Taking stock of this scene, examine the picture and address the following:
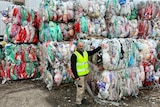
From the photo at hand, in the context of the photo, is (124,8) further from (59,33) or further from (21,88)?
(21,88)

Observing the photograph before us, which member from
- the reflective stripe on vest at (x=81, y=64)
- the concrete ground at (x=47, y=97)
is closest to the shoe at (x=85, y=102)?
the concrete ground at (x=47, y=97)

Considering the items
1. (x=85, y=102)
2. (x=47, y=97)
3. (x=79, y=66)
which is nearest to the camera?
(x=79, y=66)

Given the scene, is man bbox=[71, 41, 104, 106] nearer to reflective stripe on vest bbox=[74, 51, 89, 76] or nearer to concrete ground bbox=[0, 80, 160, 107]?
reflective stripe on vest bbox=[74, 51, 89, 76]

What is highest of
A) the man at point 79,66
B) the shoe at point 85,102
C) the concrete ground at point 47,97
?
the man at point 79,66

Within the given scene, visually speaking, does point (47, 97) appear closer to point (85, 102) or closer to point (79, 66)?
point (85, 102)

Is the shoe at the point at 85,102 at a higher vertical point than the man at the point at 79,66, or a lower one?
lower

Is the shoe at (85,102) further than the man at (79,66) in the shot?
Yes

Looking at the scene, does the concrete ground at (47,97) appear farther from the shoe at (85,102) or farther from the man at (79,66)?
the man at (79,66)

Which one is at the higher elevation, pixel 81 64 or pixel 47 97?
pixel 81 64

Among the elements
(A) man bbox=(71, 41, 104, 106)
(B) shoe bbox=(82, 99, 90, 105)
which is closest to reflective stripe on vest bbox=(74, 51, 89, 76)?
(A) man bbox=(71, 41, 104, 106)

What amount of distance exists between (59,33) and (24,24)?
49.9 inches

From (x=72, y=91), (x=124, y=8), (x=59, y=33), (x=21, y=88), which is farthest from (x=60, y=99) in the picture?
(x=124, y=8)

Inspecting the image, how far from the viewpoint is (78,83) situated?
5.18 m

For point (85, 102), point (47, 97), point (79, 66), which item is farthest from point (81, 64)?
point (47, 97)
